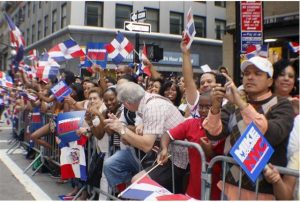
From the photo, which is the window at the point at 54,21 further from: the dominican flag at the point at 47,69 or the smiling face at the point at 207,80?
the smiling face at the point at 207,80

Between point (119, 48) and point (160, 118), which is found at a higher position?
point (119, 48)

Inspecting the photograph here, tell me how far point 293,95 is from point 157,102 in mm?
1294

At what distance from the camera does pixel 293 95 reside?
3.88m

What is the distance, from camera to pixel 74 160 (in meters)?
6.19

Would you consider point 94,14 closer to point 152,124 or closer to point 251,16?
point 251,16

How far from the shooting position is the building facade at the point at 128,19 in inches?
1040

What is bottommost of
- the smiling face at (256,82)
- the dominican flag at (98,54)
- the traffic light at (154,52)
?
the smiling face at (256,82)

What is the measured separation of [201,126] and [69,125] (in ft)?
9.42

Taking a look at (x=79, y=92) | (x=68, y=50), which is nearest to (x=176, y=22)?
(x=68, y=50)

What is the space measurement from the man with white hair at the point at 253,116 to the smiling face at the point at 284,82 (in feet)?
0.88

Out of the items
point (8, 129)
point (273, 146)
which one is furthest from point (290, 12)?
point (273, 146)

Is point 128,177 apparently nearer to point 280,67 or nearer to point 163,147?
Result: point 163,147

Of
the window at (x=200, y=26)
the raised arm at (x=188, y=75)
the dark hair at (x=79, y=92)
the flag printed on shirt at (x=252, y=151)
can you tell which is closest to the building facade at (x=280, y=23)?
the dark hair at (x=79, y=92)

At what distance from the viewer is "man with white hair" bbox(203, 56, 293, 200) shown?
3100mm
